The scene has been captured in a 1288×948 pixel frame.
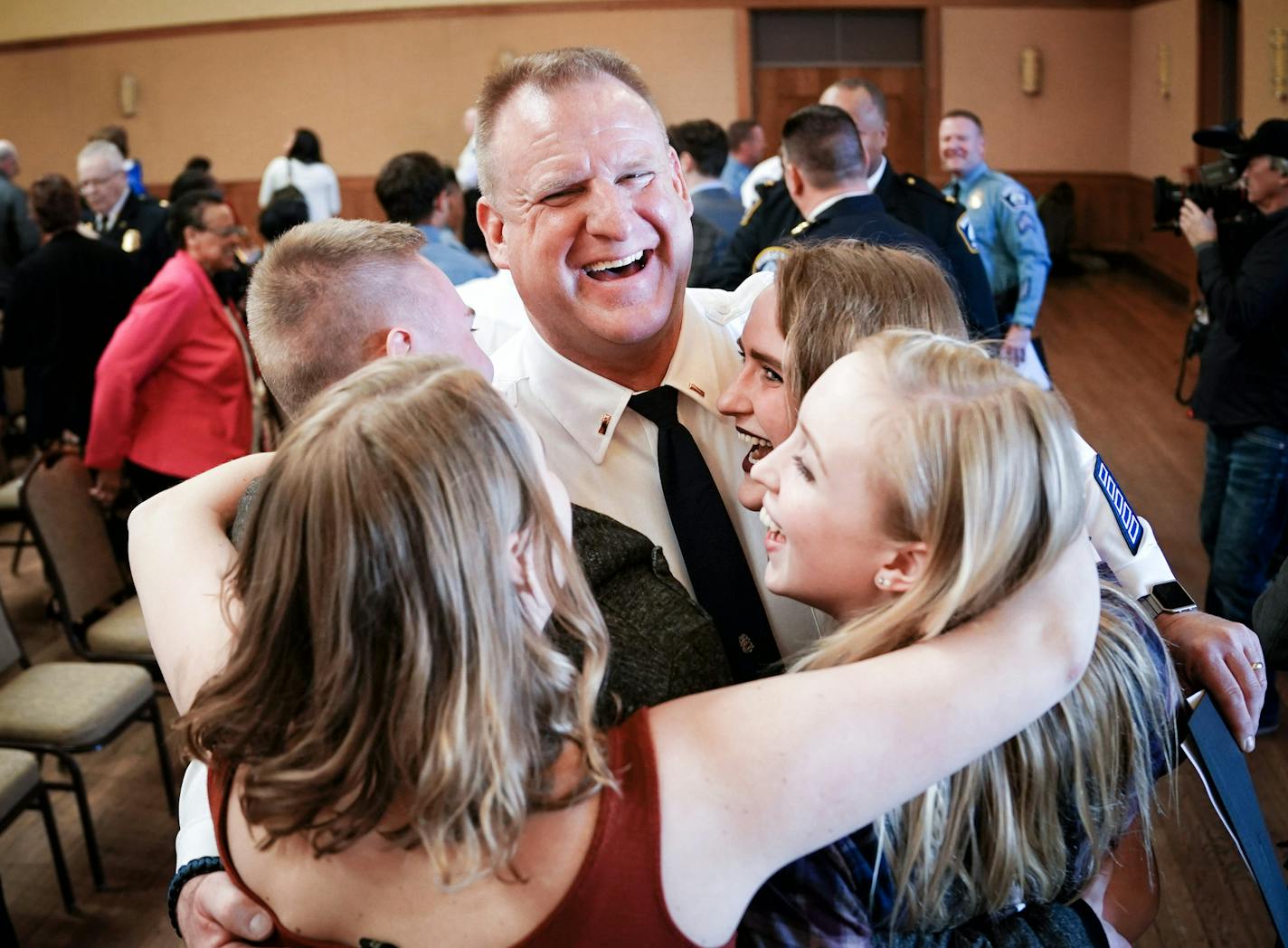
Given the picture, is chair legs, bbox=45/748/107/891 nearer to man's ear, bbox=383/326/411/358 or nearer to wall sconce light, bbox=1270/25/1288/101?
man's ear, bbox=383/326/411/358

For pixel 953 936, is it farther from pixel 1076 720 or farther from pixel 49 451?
pixel 49 451

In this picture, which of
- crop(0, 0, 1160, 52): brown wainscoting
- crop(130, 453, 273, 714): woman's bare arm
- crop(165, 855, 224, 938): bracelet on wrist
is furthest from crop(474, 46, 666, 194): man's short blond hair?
crop(0, 0, 1160, 52): brown wainscoting

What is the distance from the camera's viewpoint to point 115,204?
7.07 m

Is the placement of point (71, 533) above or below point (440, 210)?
below

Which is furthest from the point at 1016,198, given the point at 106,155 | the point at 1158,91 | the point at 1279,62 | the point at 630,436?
the point at 1158,91

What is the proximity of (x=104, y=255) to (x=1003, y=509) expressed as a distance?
17.2ft

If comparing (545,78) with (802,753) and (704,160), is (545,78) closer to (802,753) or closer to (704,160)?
(802,753)

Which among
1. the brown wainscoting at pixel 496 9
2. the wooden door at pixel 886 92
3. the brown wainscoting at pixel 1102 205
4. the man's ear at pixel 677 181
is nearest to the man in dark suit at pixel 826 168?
the man's ear at pixel 677 181

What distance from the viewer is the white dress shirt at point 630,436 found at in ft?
6.00

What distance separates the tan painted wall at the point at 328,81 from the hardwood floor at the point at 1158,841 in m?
7.30

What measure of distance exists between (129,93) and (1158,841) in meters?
13.7

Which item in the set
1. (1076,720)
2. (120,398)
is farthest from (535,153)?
(120,398)

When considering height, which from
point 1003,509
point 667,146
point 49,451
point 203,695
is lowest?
point 49,451

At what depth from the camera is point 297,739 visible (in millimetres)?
1074
